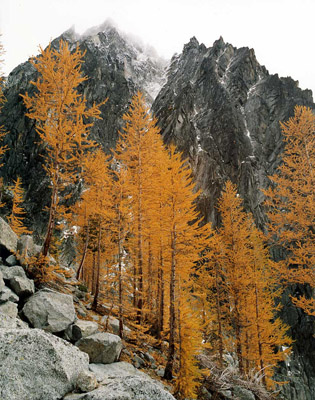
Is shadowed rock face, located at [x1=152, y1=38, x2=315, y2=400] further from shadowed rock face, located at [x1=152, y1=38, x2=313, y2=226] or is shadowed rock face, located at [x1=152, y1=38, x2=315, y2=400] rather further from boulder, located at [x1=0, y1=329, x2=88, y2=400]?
boulder, located at [x1=0, y1=329, x2=88, y2=400]

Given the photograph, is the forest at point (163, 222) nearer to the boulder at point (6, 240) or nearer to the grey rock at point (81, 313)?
the boulder at point (6, 240)

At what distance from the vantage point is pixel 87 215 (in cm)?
1773

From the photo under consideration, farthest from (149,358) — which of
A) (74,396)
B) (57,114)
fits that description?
(57,114)

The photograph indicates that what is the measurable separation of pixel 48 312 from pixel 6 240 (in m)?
2.83

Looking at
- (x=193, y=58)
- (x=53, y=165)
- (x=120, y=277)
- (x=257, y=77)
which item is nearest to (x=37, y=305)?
(x=120, y=277)

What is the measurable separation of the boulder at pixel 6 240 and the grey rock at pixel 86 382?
5.29 meters

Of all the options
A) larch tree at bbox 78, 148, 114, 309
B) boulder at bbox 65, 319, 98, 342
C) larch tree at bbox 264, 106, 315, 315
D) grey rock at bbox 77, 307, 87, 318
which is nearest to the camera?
boulder at bbox 65, 319, 98, 342

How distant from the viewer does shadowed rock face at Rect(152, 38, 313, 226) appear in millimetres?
55188

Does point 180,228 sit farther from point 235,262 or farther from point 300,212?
point 235,262

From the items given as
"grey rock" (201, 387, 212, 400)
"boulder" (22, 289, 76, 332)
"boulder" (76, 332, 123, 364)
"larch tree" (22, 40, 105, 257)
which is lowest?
"grey rock" (201, 387, 212, 400)

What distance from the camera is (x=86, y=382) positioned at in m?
2.77

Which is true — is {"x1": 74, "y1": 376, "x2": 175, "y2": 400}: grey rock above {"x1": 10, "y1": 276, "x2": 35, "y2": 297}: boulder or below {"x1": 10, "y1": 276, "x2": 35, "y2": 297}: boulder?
below

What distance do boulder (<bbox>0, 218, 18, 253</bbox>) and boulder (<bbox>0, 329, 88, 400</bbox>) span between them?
190 inches

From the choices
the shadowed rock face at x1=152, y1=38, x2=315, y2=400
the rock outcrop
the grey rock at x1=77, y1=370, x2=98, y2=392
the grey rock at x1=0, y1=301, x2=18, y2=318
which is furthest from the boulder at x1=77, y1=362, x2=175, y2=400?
the shadowed rock face at x1=152, y1=38, x2=315, y2=400
